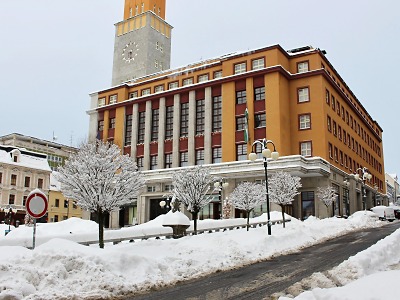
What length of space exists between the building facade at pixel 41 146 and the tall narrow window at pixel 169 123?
144ft

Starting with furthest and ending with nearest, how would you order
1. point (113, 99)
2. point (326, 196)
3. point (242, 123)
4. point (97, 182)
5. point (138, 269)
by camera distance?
point (113, 99) < point (242, 123) < point (326, 196) < point (97, 182) < point (138, 269)

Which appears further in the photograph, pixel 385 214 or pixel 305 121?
pixel 305 121

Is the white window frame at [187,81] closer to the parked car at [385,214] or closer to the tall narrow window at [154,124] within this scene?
the tall narrow window at [154,124]

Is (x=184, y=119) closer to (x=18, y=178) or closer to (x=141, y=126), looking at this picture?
(x=141, y=126)

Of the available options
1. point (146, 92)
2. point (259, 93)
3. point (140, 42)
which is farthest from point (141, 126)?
point (140, 42)

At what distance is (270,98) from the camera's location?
45312 millimetres

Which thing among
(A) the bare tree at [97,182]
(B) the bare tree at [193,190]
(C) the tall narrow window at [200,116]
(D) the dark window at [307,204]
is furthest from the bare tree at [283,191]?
(C) the tall narrow window at [200,116]

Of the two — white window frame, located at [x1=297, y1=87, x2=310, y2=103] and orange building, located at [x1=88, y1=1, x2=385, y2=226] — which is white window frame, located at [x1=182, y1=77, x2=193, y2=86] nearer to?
orange building, located at [x1=88, y1=1, x2=385, y2=226]

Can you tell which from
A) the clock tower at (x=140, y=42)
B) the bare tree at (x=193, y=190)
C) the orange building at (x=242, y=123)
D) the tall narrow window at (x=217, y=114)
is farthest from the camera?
the clock tower at (x=140, y=42)

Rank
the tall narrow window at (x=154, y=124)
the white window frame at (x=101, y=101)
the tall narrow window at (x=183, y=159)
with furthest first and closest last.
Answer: the white window frame at (x=101, y=101) < the tall narrow window at (x=154, y=124) < the tall narrow window at (x=183, y=159)

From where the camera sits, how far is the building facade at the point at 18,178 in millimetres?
57938

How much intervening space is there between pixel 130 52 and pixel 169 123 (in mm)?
24210

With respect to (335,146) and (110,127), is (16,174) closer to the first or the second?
(110,127)

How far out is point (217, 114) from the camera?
4972 cm
